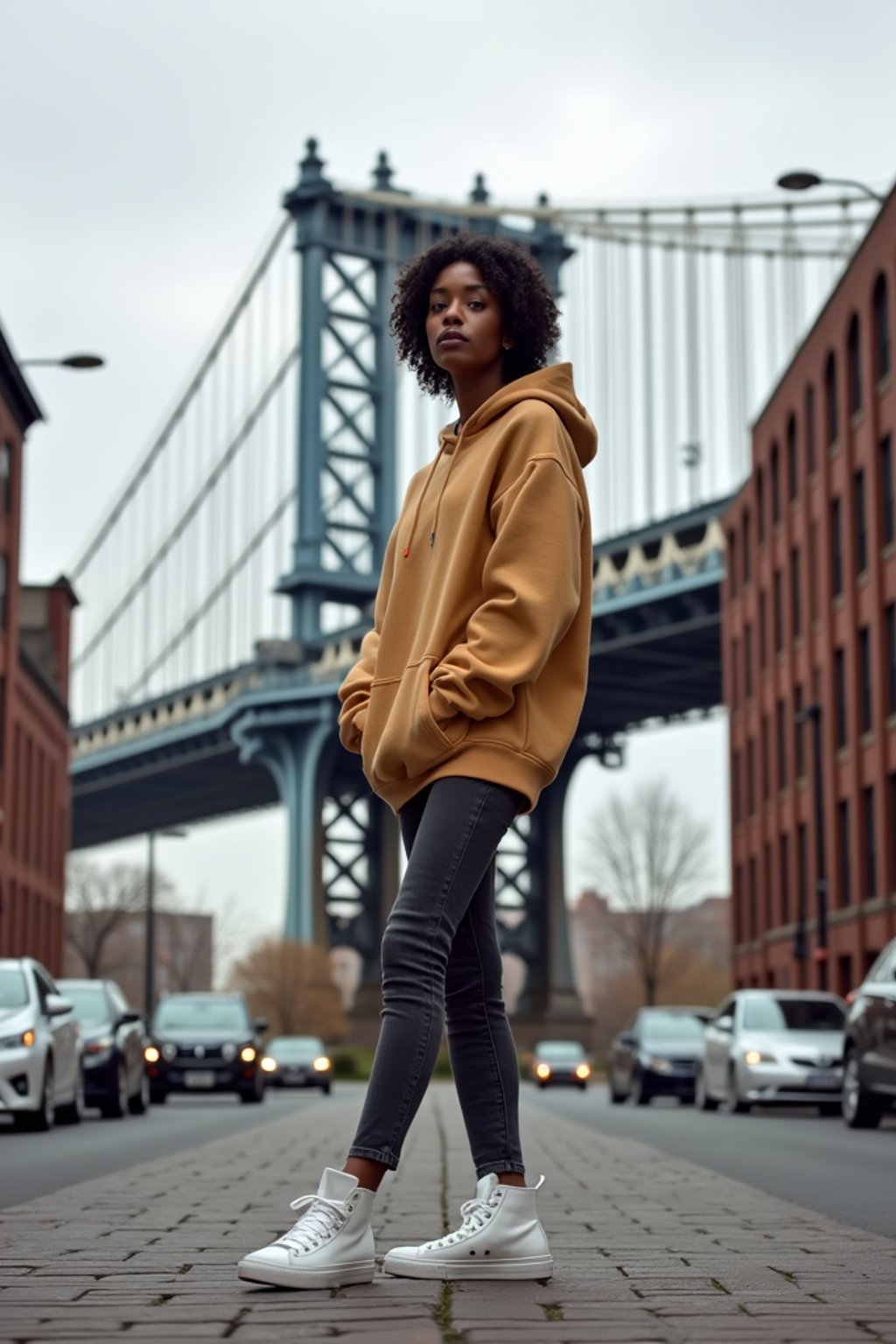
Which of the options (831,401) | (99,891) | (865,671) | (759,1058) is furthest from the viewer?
(99,891)

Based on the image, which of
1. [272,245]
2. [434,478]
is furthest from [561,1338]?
[272,245]

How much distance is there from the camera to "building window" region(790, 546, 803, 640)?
4708 cm

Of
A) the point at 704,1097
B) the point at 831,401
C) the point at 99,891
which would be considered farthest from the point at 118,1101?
the point at 99,891

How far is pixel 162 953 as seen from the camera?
99.0 metres

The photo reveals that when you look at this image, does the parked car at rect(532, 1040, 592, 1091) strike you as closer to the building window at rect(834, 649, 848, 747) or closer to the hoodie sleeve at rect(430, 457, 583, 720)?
the building window at rect(834, 649, 848, 747)

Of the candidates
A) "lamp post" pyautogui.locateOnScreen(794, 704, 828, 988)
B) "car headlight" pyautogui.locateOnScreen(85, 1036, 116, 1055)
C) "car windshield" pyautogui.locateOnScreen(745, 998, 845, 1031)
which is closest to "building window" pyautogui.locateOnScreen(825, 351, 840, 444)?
"lamp post" pyautogui.locateOnScreen(794, 704, 828, 988)

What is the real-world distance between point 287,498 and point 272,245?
8.53 metres

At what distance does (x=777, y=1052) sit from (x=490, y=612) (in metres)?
18.1

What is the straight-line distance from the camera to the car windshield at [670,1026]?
29094 mm

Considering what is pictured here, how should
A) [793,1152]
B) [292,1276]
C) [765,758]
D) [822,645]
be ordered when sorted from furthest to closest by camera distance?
[765,758] < [822,645] < [793,1152] < [292,1276]

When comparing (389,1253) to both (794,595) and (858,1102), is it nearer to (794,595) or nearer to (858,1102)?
(858,1102)

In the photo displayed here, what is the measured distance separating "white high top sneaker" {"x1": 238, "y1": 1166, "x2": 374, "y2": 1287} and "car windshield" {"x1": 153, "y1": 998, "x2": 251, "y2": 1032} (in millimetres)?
24250

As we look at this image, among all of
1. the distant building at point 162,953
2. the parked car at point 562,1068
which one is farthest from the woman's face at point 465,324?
the distant building at point 162,953

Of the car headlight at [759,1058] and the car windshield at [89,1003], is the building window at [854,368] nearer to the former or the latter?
the car headlight at [759,1058]
